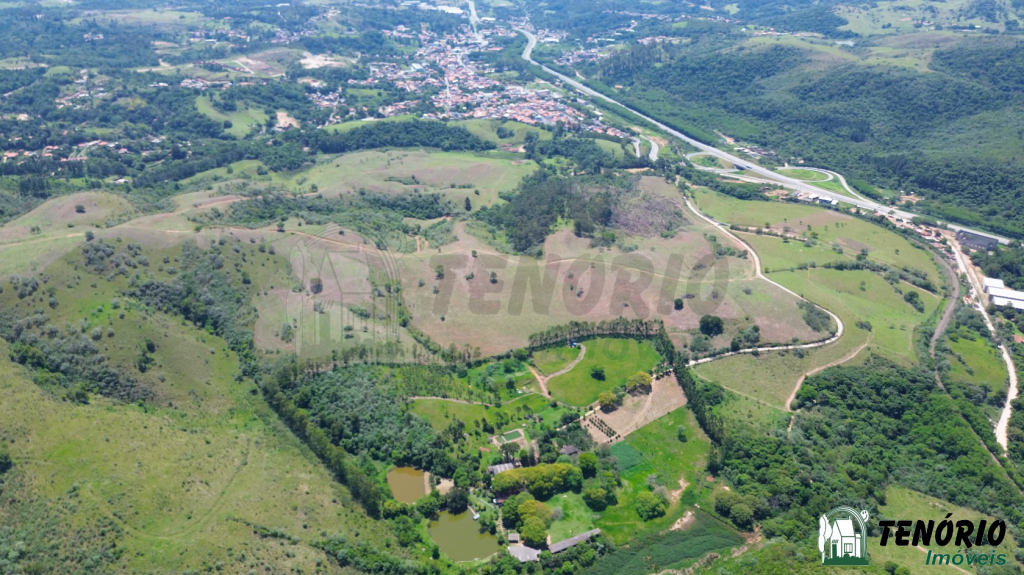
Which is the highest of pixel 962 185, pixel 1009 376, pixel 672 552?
pixel 962 185

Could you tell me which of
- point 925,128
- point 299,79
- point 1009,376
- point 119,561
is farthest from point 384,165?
point 925,128

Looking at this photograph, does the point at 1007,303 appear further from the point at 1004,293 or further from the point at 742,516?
the point at 742,516

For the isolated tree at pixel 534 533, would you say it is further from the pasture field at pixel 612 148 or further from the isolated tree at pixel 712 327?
the pasture field at pixel 612 148

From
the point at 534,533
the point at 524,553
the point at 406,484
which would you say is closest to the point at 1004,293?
the point at 534,533

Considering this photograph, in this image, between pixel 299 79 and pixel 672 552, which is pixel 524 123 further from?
pixel 672 552

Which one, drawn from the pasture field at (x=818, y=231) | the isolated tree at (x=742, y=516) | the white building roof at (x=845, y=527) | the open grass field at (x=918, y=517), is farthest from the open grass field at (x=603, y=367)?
the pasture field at (x=818, y=231)

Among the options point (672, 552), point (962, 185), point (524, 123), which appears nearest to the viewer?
point (672, 552)
